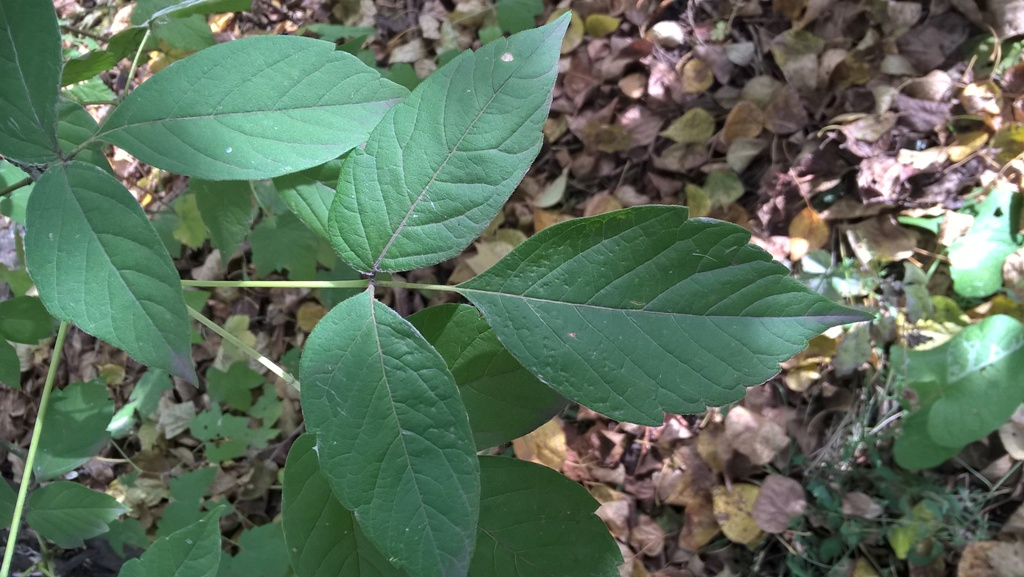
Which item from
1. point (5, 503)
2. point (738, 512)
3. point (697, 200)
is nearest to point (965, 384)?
point (738, 512)

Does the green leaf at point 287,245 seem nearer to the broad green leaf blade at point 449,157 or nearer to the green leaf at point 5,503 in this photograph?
the green leaf at point 5,503

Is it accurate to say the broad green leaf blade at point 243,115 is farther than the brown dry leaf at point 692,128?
No

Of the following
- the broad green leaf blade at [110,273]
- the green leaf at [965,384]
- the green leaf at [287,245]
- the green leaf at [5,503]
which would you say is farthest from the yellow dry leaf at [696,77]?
the green leaf at [5,503]

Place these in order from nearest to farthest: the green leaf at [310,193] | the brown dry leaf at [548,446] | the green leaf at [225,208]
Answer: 1. the green leaf at [310,193]
2. the green leaf at [225,208]
3. the brown dry leaf at [548,446]

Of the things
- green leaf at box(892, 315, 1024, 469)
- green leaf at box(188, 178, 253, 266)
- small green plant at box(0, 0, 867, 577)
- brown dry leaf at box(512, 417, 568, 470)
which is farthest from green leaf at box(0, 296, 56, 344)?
green leaf at box(892, 315, 1024, 469)

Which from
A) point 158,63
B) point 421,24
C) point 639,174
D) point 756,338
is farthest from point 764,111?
point 158,63

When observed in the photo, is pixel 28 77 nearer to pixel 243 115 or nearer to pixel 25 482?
pixel 243 115

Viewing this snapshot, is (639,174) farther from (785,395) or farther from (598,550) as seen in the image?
(598,550)
